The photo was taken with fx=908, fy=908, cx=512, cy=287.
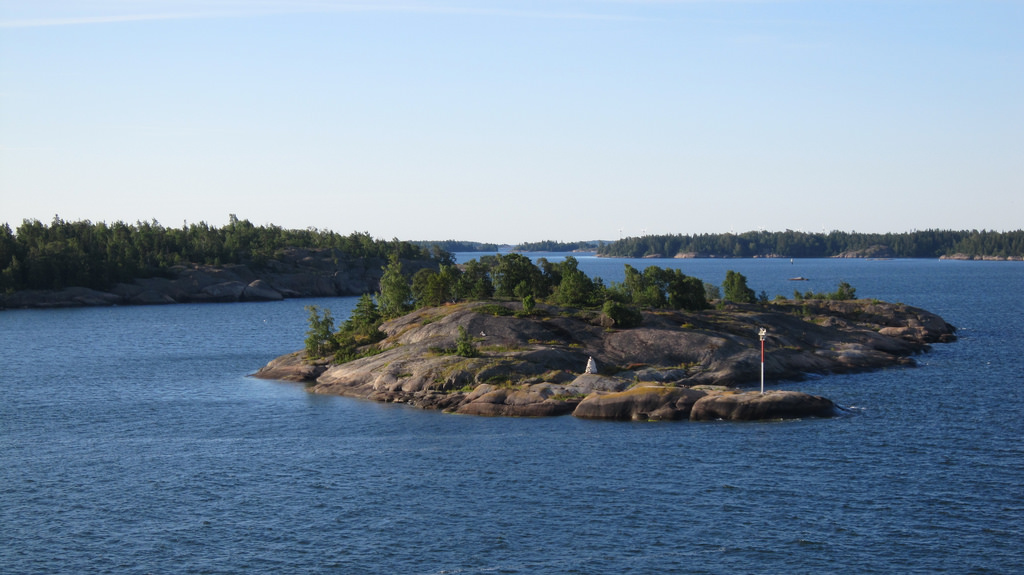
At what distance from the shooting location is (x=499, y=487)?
5869 cm

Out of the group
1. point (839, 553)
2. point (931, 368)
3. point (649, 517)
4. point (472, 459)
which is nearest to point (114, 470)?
point (472, 459)

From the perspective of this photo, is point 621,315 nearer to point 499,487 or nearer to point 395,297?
point 395,297

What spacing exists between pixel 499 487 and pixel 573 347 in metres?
40.3

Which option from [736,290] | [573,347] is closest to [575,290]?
[573,347]

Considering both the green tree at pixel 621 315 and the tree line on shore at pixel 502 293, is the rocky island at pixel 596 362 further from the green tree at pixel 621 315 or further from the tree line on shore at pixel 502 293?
the tree line on shore at pixel 502 293

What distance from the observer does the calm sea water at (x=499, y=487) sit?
4691 centimetres

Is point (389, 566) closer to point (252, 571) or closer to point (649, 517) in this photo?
point (252, 571)

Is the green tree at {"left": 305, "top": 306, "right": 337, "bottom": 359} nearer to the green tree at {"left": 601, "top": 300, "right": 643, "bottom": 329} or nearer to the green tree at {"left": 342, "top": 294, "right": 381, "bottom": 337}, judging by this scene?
the green tree at {"left": 342, "top": 294, "right": 381, "bottom": 337}

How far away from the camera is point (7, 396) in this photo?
95688 mm

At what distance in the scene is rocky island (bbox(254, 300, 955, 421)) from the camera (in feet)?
260

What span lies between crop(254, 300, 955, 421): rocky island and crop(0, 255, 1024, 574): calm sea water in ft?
9.87

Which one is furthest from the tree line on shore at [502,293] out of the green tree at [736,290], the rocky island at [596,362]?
the green tree at [736,290]

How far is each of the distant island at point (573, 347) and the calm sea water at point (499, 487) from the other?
3.83 m

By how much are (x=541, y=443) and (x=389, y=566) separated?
2566 cm
